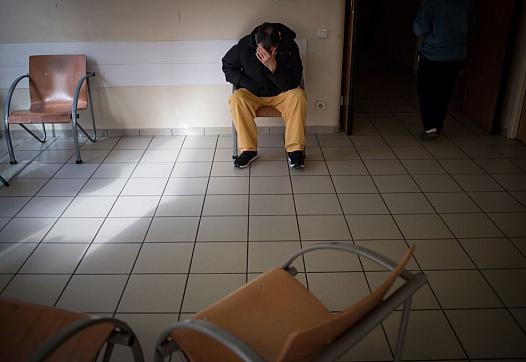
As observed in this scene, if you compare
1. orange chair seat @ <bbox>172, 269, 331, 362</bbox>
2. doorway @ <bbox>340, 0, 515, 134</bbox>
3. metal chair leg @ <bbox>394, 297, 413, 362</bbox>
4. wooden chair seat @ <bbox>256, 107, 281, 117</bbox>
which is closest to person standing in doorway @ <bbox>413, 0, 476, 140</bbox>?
doorway @ <bbox>340, 0, 515, 134</bbox>

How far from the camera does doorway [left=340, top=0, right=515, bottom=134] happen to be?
3902mm

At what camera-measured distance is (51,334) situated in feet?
4.32

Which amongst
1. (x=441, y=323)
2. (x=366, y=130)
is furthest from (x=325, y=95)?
(x=441, y=323)

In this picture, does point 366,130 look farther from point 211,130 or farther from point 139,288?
point 139,288

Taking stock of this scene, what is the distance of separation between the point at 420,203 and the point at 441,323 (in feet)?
3.73

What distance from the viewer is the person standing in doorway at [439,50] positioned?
11.9 feet

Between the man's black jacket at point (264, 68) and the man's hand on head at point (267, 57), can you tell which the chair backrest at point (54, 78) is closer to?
the man's black jacket at point (264, 68)

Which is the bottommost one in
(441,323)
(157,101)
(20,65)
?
(441,323)

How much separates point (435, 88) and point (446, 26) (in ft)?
1.75

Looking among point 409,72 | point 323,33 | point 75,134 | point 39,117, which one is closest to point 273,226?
point 75,134

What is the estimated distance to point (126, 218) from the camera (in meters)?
2.87

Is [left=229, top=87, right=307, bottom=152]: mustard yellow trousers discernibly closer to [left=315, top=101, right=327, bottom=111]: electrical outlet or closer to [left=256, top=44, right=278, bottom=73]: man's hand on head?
[left=256, top=44, right=278, bottom=73]: man's hand on head

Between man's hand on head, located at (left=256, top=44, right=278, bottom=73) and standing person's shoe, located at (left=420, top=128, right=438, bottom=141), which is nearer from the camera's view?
man's hand on head, located at (left=256, top=44, right=278, bottom=73)

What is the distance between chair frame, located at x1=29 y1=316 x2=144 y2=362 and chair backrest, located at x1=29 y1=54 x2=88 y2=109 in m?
2.99
